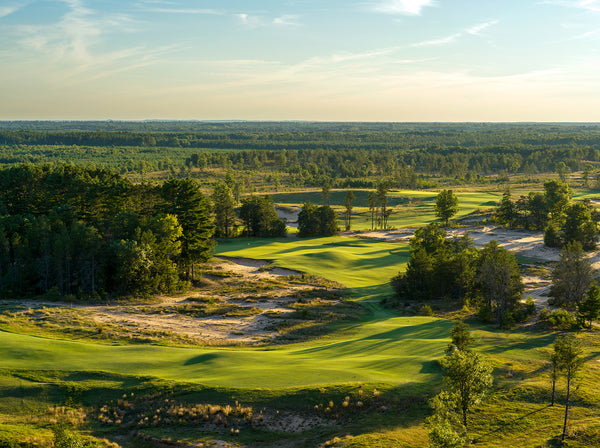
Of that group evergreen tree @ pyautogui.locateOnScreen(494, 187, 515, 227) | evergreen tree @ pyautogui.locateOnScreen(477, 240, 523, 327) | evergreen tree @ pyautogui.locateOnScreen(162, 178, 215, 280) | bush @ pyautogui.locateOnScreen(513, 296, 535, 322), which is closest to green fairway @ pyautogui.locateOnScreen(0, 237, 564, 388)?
bush @ pyautogui.locateOnScreen(513, 296, 535, 322)

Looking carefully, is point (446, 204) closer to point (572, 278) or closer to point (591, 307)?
point (572, 278)

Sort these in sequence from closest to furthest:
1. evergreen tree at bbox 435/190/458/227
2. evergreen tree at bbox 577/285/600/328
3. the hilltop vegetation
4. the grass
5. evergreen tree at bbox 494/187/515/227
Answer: the grass < the hilltop vegetation < evergreen tree at bbox 577/285/600/328 < evergreen tree at bbox 494/187/515/227 < evergreen tree at bbox 435/190/458/227

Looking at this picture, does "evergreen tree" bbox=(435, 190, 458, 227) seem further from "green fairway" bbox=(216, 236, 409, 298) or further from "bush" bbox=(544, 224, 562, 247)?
"bush" bbox=(544, 224, 562, 247)

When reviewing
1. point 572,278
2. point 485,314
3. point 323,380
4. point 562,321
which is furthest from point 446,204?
point 323,380

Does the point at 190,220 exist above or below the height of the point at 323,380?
above

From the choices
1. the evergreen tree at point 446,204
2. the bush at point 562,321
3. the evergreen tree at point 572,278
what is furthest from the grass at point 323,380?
the evergreen tree at point 446,204

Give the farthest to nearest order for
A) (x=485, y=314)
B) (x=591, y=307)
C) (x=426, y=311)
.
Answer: (x=426, y=311), (x=485, y=314), (x=591, y=307)

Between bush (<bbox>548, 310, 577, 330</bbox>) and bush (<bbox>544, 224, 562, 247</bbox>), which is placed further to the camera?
bush (<bbox>544, 224, 562, 247</bbox>)

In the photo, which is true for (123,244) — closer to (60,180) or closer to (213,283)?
(213,283)

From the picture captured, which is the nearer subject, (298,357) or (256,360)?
(256,360)

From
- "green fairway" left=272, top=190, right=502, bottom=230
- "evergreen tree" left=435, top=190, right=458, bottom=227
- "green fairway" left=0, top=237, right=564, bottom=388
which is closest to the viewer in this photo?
"green fairway" left=0, top=237, right=564, bottom=388

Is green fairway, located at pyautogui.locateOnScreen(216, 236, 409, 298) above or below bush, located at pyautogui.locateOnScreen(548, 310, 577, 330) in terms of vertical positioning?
below

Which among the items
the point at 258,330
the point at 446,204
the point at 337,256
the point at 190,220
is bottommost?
the point at 258,330
